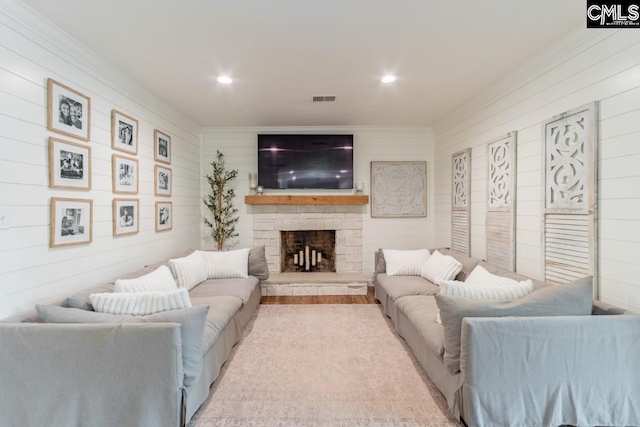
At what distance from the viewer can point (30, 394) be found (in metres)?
1.68

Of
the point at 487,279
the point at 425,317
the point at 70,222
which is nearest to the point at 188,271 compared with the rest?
the point at 70,222

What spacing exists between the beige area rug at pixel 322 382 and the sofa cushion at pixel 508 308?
49cm

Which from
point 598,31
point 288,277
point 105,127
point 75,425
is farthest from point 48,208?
point 598,31

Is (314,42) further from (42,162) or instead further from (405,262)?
(405,262)

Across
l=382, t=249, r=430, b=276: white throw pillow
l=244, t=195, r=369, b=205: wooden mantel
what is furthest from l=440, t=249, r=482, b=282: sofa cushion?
l=244, t=195, r=369, b=205: wooden mantel

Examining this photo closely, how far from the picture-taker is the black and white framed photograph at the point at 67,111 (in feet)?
7.40

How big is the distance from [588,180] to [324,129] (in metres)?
3.65

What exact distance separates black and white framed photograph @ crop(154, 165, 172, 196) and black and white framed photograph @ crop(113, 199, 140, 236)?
0.46 m

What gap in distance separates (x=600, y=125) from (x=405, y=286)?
2183 millimetres

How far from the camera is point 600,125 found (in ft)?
7.07

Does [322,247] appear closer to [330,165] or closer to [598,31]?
[330,165]

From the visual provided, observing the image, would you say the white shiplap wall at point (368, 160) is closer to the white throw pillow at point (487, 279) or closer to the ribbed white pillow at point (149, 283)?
the white throw pillow at point (487, 279)

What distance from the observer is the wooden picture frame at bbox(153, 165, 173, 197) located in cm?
376

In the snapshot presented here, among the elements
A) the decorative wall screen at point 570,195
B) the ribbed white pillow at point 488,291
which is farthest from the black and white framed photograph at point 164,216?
the decorative wall screen at point 570,195
